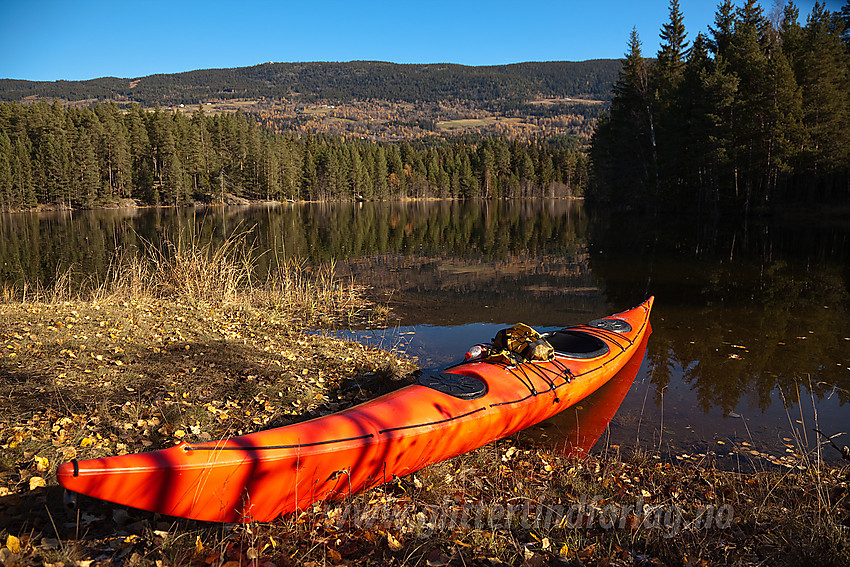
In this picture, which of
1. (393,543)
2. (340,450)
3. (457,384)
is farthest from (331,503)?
(457,384)

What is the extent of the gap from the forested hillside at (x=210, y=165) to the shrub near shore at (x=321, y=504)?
60.3 metres

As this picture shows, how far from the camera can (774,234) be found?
24641mm

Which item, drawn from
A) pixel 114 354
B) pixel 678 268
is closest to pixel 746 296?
pixel 678 268

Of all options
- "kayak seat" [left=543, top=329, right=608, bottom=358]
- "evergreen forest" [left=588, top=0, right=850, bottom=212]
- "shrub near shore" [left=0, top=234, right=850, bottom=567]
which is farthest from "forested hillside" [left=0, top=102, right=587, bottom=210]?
"kayak seat" [left=543, top=329, right=608, bottom=358]

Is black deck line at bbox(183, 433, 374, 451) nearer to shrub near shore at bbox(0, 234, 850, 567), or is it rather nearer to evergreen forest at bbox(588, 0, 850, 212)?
shrub near shore at bbox(0, 234, 850, 567)

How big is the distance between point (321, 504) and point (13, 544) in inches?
77.3

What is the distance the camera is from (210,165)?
72.3 metres

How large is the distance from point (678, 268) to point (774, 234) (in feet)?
36.4

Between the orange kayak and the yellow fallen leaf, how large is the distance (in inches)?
24.8

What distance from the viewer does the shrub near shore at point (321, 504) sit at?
3.54 meters

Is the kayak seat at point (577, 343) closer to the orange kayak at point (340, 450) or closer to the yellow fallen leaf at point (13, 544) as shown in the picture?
the orange kayak at point (340, 450)

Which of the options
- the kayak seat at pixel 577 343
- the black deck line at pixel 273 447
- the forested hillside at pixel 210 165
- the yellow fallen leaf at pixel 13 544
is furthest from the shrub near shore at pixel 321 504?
the forested hillside at pixel 210 165

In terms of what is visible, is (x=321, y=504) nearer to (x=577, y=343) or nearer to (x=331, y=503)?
(x=331, y=503)

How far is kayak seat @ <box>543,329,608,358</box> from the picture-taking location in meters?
7.67
